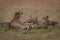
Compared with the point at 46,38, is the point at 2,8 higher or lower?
higher

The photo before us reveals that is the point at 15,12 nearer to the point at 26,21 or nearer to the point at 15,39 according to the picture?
the point at 26,21

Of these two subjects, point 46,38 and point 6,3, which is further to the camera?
point 6,3

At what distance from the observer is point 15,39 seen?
5.60 feet

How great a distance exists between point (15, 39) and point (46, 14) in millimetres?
403

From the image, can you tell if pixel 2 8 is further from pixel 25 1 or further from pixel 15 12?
pixel 25 1

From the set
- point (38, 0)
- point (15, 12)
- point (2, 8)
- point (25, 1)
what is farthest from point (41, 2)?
point (2, 8)

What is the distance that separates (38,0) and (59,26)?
0.34 meters

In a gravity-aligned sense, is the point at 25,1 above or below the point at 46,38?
above

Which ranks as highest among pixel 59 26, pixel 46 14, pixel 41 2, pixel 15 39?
pixel 41 2

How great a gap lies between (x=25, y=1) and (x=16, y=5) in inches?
4.1

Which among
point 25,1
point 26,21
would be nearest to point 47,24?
point 26,21

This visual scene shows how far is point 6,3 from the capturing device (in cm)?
179

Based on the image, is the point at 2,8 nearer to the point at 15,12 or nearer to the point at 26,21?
the point at 15,12

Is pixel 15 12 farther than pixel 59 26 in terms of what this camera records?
Yes
